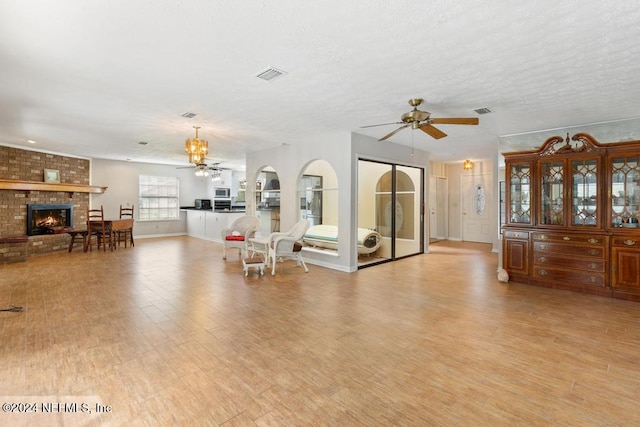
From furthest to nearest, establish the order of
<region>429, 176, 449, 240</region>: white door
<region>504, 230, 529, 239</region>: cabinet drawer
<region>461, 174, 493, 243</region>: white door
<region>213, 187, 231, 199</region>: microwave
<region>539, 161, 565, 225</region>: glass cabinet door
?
<region>213, 187, 231, 199</region>: microwave → <region>429, 176, 449, 240</region>: white door → <region>461, 174, 493, 243</region>: white door → <region>504, 230, 529, 239</region>: cabinet drawer → <region>539, 161, 565, 225</region>: glass cabinet door

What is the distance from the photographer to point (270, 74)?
3160 mm

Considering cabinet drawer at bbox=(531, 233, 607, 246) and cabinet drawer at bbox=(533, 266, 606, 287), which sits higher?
cabinet drawer at bbox=(531, 233, 607, 246)

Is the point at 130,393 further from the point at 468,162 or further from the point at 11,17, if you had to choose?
the point at 468,162

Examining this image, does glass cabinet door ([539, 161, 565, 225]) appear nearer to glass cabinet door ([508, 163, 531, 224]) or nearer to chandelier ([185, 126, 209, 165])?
glass cabinet door ([508, 163, 531, 224])

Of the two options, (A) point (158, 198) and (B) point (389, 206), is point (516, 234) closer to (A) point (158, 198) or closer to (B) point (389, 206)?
(B) point (389, 206)

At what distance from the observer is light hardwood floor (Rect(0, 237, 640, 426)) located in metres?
1.97

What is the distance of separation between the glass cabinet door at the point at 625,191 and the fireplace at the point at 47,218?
37.2ft

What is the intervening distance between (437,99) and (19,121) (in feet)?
21.2

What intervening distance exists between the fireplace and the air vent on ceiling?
782cm

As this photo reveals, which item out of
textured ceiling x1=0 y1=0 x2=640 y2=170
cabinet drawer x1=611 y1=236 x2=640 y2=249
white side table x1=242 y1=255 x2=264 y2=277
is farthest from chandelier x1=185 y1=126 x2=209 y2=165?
cabinet drawer x1=611 y1=236 x2=640 y2=249

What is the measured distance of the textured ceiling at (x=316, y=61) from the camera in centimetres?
215

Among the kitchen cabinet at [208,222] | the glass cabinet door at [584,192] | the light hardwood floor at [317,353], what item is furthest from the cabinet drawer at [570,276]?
the kitchen cabinet at [208,222]

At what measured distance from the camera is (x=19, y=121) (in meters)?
5.09

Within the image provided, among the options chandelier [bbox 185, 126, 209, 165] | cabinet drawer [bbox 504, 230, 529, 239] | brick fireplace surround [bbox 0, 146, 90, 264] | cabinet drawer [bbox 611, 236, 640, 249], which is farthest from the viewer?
brick fireplace surround [bbox 0, 146, 90, 264]
